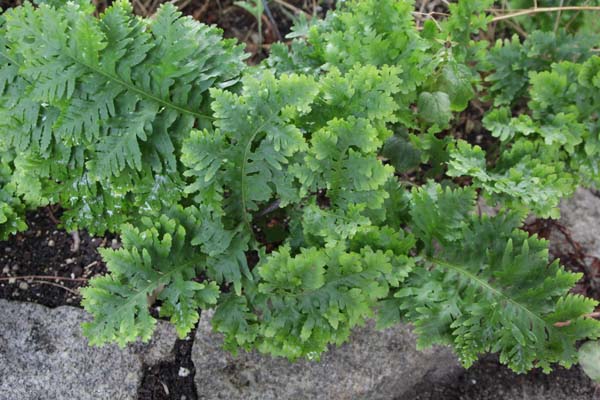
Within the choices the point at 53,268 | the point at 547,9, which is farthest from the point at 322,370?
the point at 547,9

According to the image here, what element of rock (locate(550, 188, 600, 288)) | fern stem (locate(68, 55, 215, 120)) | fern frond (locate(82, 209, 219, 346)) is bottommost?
rock (locate(550, 188, 600, 288))

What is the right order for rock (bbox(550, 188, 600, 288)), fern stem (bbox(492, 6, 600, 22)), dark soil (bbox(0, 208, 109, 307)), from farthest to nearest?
rock (bbox(550, 188, 600, 288))
fern stem (bbox(492, 6, 600, 22))
dark soil (bbox(0, 208, 109, 307))

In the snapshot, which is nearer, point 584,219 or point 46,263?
point 46,263

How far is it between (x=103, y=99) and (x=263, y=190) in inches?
24.4

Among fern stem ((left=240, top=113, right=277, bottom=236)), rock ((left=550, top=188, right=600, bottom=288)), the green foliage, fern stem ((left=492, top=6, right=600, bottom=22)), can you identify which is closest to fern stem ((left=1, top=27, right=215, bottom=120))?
fern stem ((left=240, top=113, right=277, bottom=236))

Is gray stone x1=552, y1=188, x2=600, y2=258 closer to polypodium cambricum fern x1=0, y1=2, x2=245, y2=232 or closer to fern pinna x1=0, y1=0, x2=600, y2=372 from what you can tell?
fern pinna x1=0, y1=0, x2=600, y2=372

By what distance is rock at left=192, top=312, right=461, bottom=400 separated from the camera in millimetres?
2471

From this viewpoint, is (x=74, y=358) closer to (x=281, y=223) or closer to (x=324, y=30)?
(x=281, y=223)

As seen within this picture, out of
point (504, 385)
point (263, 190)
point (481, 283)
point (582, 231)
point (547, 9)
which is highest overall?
point (547, 9)

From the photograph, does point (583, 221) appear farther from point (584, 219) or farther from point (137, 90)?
point (137, 90)

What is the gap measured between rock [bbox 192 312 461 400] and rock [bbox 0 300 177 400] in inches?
8.3

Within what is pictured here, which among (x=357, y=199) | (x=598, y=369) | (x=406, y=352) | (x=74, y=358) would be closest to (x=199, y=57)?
(x=357, y=199)

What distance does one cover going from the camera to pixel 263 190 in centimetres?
222

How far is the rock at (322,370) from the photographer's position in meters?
2.47
